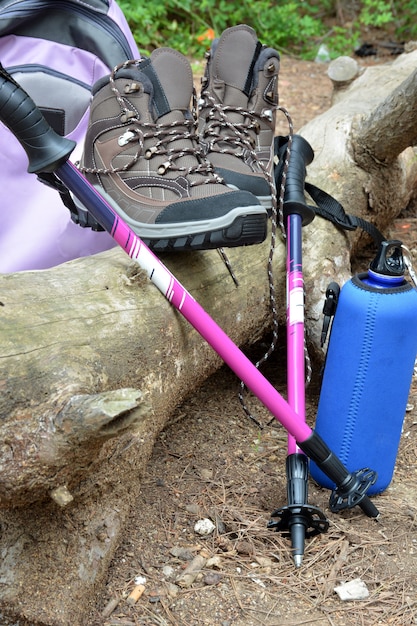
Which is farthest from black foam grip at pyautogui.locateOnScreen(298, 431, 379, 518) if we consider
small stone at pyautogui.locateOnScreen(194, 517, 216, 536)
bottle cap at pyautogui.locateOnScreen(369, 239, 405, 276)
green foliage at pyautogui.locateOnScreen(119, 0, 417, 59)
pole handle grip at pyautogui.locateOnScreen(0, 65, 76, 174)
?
green foliage at pyautogui.locateOnScreen(119, 0, 417, 59)

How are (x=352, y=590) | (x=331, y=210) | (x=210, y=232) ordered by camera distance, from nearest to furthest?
(x=352, y=590) < (x=210, y=232) < (x=331, y=210)

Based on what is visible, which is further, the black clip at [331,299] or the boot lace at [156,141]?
the black clip at [331,299]

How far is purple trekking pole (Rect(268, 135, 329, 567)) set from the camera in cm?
196

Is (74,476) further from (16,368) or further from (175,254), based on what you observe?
(175,254)

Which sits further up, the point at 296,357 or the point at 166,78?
the point at 166,78

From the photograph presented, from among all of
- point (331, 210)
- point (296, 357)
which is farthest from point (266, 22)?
point (296, 357)

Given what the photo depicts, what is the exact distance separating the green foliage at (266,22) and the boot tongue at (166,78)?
4.87m

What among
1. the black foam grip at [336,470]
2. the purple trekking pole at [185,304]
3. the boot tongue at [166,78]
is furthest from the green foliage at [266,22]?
the black foam grip at [336,470]

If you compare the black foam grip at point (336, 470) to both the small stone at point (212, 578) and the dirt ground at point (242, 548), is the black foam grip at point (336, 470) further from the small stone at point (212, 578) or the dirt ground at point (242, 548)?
the small stone at point (212, 578)

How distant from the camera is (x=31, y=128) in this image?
1.86 metres

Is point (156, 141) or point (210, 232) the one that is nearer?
point (210, 232)

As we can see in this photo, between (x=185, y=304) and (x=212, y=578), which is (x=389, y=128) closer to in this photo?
(x=185, y=304)

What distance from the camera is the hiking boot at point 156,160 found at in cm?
198

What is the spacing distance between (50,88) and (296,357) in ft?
4.33
